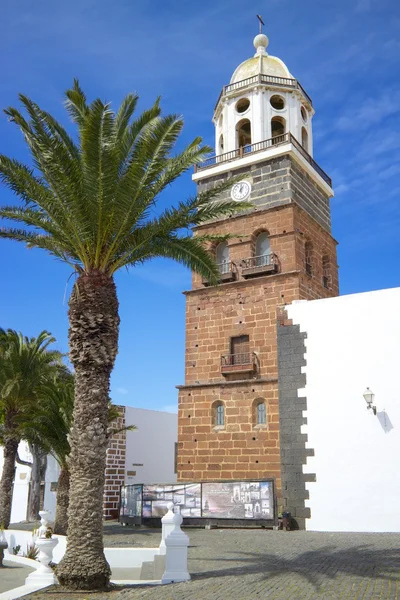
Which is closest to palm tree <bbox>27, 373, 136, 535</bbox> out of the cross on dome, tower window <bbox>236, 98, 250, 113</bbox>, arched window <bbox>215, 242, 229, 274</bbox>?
arched window <bbox>215, 242, 229, 274</bbox>

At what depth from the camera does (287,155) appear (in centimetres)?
2458

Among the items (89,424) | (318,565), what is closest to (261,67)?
(89,424)

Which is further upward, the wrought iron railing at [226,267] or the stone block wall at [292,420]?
the wrought iron railing at [226,267]

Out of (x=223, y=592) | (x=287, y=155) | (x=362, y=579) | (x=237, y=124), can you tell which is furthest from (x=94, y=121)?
(x=237, y=124)

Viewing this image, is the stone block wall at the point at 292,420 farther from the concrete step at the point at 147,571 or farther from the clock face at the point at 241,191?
the clock face at the point at 241,191

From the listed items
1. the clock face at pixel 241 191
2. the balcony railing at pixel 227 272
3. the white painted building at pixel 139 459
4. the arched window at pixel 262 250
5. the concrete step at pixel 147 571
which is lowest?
the concrete step at pixel 147 571

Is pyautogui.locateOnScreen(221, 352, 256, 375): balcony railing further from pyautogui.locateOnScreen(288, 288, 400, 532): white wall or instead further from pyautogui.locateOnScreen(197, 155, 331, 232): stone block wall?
pyautogui.locateOnScreen(197, 155, 331, 232): stone block wall

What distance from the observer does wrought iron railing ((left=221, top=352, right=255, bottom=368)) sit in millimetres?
22688

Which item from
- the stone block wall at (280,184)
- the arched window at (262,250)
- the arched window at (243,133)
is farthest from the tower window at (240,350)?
the arched window at (243,133)

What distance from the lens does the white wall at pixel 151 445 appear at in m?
30.3

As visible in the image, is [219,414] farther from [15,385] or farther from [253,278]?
[15,385]

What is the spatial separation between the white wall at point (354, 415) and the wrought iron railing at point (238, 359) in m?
3.92

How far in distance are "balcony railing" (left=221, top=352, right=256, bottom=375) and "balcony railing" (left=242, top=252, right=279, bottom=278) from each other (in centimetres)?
318

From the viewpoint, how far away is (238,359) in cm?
2320
